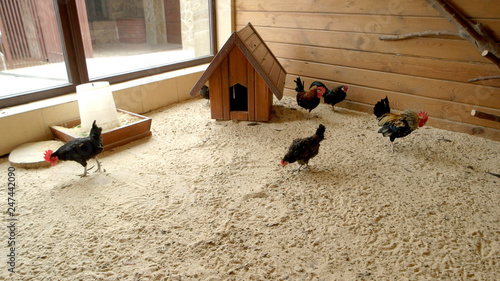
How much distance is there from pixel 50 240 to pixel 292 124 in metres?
2.25

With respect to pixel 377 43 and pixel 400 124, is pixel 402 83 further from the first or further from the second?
pixel 400 124

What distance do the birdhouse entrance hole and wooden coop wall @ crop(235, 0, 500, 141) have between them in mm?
697

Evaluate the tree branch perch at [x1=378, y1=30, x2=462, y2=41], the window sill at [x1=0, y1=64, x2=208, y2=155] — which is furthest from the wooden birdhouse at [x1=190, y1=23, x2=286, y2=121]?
the tree branch perch at [x1=378, y1=30, x2=462, y2=41]

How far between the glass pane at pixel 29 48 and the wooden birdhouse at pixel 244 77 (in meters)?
1.30

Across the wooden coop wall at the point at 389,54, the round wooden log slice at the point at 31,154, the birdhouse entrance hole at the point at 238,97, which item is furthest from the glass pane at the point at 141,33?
the birdhouse entrance hole at the point at 238,97

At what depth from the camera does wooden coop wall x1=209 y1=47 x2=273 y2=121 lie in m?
3.30

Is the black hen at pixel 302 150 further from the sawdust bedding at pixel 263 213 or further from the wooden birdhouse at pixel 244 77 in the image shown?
the wooden birdhouse at pixel 244 77

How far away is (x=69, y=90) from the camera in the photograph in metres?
→ 3.32

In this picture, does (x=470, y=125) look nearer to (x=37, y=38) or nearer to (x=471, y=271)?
(x=471, y=271)

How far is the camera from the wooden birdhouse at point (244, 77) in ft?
10.4

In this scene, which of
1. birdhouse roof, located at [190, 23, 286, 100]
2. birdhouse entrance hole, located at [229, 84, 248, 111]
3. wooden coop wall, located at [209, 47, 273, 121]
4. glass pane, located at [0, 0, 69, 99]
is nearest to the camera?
glass pane, located at [0, 0, 69, 99]

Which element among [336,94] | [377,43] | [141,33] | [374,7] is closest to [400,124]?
[336,94]

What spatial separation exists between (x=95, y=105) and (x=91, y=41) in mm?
994

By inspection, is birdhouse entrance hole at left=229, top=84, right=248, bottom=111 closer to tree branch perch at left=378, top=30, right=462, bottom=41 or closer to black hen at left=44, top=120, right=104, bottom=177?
tree branch perch at left=378, top=30, right=462, bottom=41
